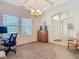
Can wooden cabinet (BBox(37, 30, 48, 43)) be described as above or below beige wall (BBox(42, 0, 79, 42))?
below

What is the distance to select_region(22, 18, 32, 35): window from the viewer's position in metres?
7.83

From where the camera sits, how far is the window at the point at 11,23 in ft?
21.3

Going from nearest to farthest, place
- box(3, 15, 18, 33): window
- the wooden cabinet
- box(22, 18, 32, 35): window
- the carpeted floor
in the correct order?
1. the carpeted floor
2. box(3, 15, 18, 33): window
3. box(22, 18, 32, 35): window
4. the wooden cabinet

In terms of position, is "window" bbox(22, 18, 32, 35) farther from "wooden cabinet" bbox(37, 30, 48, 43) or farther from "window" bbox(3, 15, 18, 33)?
"wooden cabinet" bbox(37, 30, 48, 43)

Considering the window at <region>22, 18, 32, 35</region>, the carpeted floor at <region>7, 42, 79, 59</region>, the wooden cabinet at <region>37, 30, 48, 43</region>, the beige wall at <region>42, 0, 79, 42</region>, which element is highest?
the beige wall at <region>42, 0, 79, 42</region>

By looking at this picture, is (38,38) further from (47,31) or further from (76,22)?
(76,22)

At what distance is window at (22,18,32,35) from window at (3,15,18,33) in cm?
73

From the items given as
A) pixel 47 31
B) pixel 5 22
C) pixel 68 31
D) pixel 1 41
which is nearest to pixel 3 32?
pixel 1 41

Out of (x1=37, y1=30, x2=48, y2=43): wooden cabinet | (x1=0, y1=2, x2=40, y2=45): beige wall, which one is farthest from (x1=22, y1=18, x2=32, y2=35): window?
(x1=37, y1=30, x2=48, y2=43): wooden cabinet

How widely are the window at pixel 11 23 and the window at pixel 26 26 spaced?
73 centimetres

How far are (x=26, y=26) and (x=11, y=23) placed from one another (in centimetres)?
154

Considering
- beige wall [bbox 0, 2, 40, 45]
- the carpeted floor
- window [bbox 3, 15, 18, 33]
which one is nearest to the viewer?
the carpeted floor

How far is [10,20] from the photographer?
6.79 metres

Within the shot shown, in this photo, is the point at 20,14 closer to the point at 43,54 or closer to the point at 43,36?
the point at 43,36
